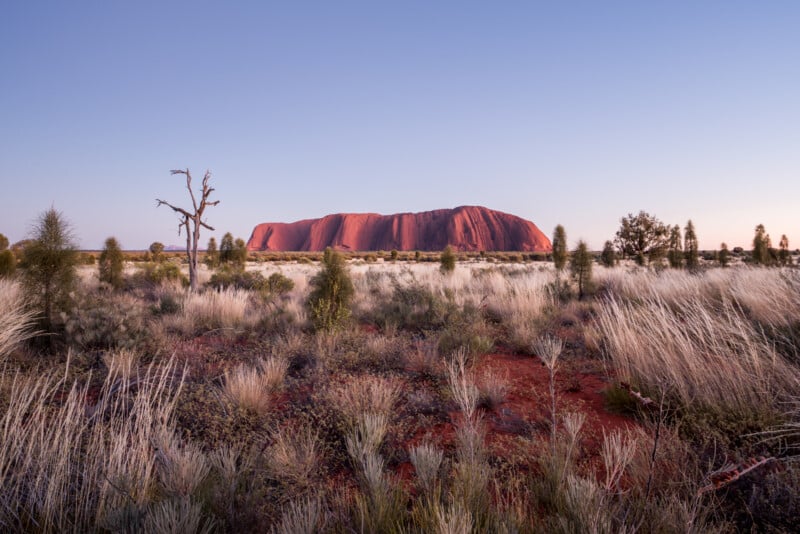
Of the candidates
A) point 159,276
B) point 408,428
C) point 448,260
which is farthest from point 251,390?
point 448,260

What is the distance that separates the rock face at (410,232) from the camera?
390 ft

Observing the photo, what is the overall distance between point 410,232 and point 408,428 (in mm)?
125052

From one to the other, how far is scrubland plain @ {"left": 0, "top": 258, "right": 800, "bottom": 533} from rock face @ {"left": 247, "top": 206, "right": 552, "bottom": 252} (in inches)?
4363

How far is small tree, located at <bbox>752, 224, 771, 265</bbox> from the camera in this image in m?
15.3

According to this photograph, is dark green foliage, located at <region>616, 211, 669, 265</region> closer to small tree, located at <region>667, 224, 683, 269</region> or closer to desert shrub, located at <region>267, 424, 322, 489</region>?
small tree, located at <region>667, 224, 683, 269</region>

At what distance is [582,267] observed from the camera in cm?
977

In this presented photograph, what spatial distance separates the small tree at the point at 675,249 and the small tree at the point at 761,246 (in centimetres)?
258

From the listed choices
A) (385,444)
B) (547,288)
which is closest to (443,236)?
(547,288)

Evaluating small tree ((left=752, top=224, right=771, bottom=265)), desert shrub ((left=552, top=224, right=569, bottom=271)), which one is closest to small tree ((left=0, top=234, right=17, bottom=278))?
desert shrub ((left=552, top=224, right=569, bottom=271))

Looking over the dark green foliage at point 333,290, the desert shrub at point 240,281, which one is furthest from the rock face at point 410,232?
the dark green foliage at point 333,290

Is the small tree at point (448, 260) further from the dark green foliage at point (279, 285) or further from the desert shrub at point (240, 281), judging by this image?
the desert shrub at point (240, 281)

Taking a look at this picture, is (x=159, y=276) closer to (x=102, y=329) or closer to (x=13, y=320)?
(x=102, y=329)

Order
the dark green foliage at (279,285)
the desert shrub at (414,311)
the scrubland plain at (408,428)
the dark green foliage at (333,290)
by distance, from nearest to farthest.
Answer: the scrubland plain at (408,428) → the dark green foliage at (333,290) → the desert shrub at (414,311) → the dark green foliage at (279,285)

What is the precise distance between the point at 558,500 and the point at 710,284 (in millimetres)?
8833
